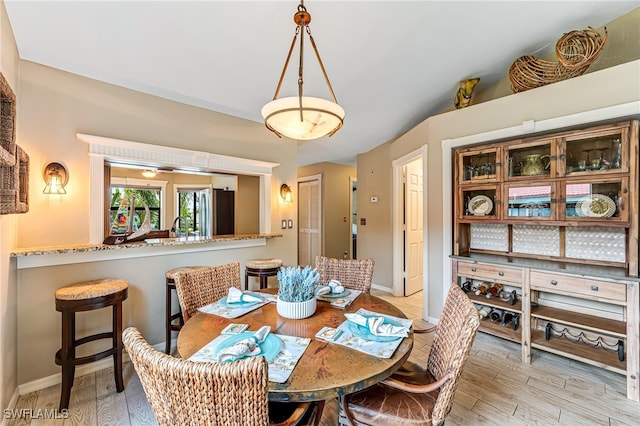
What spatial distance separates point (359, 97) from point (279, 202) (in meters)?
1.63

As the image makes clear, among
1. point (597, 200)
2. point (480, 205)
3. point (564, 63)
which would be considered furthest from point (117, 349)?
point (564, 63)

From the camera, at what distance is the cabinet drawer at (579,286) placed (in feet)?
6.94

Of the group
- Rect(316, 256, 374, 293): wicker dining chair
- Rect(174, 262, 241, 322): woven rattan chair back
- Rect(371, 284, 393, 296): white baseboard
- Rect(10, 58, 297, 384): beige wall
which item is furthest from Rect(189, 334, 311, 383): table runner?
Rect(371, 284, 393, 296): white baseboard

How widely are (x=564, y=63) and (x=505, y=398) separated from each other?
274cm

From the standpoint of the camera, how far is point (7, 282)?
186 centimetres

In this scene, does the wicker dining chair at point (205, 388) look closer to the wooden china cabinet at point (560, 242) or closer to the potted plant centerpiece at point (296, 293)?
the potted plant centerpiece at point (296, 293)

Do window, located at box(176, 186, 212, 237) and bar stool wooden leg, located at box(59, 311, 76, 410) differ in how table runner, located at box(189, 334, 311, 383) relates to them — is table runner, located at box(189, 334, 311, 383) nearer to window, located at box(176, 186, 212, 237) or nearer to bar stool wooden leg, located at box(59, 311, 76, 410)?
bar stool wooden leg, located at box(59, 311, 76, 410)

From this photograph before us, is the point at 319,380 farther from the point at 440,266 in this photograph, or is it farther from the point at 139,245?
the point at 440,266

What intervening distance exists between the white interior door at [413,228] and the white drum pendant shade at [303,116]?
10.0 feet

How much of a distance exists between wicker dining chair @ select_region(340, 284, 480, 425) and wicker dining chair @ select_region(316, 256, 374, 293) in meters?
0.86

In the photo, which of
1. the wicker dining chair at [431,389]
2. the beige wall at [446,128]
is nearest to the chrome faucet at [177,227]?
the wicker dining chair at [431,389]

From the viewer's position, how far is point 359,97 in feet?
10.3

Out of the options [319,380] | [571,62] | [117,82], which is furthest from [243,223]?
[571,62]

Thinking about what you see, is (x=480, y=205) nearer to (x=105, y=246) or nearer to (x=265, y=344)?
(x=265, y=344)
